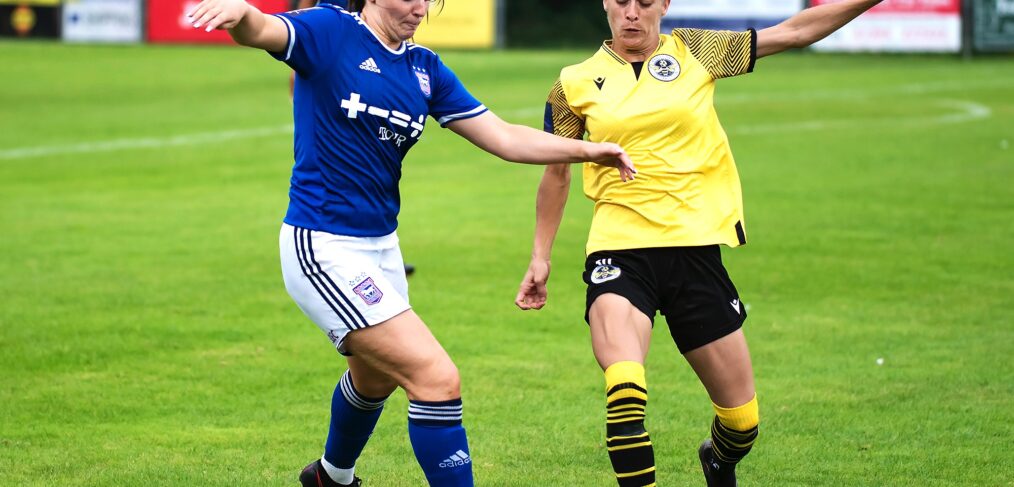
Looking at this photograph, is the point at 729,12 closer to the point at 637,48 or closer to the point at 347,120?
the point at 637,48

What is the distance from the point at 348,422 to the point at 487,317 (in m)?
4.19

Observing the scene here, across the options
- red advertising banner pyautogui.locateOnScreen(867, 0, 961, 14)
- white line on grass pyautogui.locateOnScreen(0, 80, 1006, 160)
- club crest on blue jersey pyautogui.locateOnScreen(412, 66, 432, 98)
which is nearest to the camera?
club crest on blue jersey pyautogui.locateOnScreen(412, 66, 432, 98)

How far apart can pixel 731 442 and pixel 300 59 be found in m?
2.39

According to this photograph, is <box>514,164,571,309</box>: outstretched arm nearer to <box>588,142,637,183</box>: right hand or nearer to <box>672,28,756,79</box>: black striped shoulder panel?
<box>588,142,637,183</box>: right hand

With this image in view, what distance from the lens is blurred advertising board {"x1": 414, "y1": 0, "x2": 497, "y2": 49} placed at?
42.2 meters

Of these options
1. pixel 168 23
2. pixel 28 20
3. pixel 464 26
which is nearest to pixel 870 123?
pixel 464 26

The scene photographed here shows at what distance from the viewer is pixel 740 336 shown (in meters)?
6.16

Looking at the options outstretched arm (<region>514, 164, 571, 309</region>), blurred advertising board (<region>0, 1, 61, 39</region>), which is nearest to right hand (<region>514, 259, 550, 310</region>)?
outstretched arm (<region>514, 164, 571, 309</region>)

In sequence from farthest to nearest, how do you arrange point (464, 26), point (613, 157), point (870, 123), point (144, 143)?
1. point (464, 26)
2. point (870, 123)
3. point (144, 143)
4. point (613, 157)

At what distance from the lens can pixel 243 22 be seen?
5094mm

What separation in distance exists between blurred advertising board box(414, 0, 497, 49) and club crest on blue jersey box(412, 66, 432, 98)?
36.4 meters

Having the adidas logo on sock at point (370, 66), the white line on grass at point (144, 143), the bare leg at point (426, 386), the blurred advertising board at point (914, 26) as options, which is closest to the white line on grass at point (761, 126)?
the white line on grass at point (144, 143)

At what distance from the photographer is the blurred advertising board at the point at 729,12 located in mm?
38469

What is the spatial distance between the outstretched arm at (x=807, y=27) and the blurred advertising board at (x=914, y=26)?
105 ft
